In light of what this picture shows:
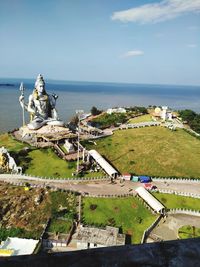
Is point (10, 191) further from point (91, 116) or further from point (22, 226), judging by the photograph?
point (91, 116)

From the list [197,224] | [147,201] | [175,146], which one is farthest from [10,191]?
[175,146]

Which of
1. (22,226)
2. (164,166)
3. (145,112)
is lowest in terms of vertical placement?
(22,226)

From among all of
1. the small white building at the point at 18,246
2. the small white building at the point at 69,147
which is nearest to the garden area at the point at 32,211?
the small white building at the point at 18,246

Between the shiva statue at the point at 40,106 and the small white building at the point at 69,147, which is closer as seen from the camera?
the small white building at the point at 69,147

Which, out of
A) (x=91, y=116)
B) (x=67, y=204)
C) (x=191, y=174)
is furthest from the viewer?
(x=91, y=116)

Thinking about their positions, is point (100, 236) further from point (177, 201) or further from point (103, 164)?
point (103, 164)

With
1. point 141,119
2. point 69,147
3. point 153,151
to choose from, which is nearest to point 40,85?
point 69,147

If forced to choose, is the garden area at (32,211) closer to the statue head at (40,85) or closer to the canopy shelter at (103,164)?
the canopy shelter at (103,164)
